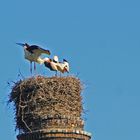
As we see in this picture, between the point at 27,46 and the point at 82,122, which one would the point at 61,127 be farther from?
the point at 27,46

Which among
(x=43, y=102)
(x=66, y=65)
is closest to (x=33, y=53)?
(x=66, y=65)

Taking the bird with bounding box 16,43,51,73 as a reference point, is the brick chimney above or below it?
below

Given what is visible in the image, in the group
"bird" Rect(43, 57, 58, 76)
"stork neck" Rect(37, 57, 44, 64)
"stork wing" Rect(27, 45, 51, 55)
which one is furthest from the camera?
"bird" Rect(43, 57, 58, 76)

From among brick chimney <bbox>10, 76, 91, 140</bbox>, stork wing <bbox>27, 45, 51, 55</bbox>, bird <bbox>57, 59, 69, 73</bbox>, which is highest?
stork wing <bbox>27, 45, 51, 55</bbox>

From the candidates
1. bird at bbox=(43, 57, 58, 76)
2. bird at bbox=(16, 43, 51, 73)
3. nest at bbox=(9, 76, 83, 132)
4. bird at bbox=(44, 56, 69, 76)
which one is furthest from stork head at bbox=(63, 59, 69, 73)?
nest at bbox=(9, 76, 83, 132)

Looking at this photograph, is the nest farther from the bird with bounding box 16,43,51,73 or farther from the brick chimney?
the bird with bounding box 16,43,51,73

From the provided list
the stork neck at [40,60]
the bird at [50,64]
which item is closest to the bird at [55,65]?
the bird at [50,64]

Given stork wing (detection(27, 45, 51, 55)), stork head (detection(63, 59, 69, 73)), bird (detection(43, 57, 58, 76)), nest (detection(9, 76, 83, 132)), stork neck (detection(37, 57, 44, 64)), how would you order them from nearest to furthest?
nest (detection(9, 76, 83, 132)), stork wing (detection(27, 45, 51, 55)), stork neck (detection(37, 57, 44, 64)), bird (detection(43, 57, 58, 76)), stork head (detection(63, 59, 69, 73))

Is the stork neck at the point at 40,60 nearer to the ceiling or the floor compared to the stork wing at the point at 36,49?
nearer to the floor

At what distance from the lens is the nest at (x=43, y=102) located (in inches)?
799

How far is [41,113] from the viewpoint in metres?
20.2

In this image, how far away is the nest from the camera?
20.3 metres

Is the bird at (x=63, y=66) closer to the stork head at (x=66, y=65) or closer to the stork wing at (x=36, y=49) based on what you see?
the stork head at (x=66, y=65)

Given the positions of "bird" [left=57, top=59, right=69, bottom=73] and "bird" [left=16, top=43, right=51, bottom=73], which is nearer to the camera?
"bird" [left=16, top=43, right=51, bottom=73]
